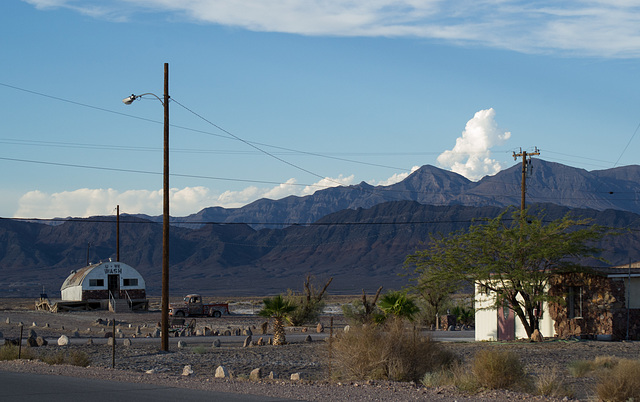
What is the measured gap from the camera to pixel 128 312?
63.7m

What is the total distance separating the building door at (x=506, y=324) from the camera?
3494 centimetres

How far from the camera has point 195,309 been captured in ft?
202

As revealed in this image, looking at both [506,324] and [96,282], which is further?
[96,282]

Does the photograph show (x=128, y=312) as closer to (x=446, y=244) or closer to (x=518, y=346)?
(x=446, y=244)

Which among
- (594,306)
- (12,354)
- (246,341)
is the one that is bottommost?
(246,341)

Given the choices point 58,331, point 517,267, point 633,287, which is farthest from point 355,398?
point 58,331

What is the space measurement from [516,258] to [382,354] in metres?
16.1

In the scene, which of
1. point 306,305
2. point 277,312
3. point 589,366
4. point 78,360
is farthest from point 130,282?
point 589,366

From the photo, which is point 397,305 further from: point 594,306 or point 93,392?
point 93,392

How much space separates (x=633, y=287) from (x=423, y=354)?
56.4ft

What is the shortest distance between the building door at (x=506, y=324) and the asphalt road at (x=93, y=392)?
21820mm

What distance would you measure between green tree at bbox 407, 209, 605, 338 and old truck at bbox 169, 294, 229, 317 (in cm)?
3120

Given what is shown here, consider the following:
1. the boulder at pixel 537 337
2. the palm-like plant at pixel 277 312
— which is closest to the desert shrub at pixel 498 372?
the boulder at pixel 537 337

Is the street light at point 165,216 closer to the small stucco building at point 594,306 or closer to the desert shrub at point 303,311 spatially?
the small stucco building at point 594,306
